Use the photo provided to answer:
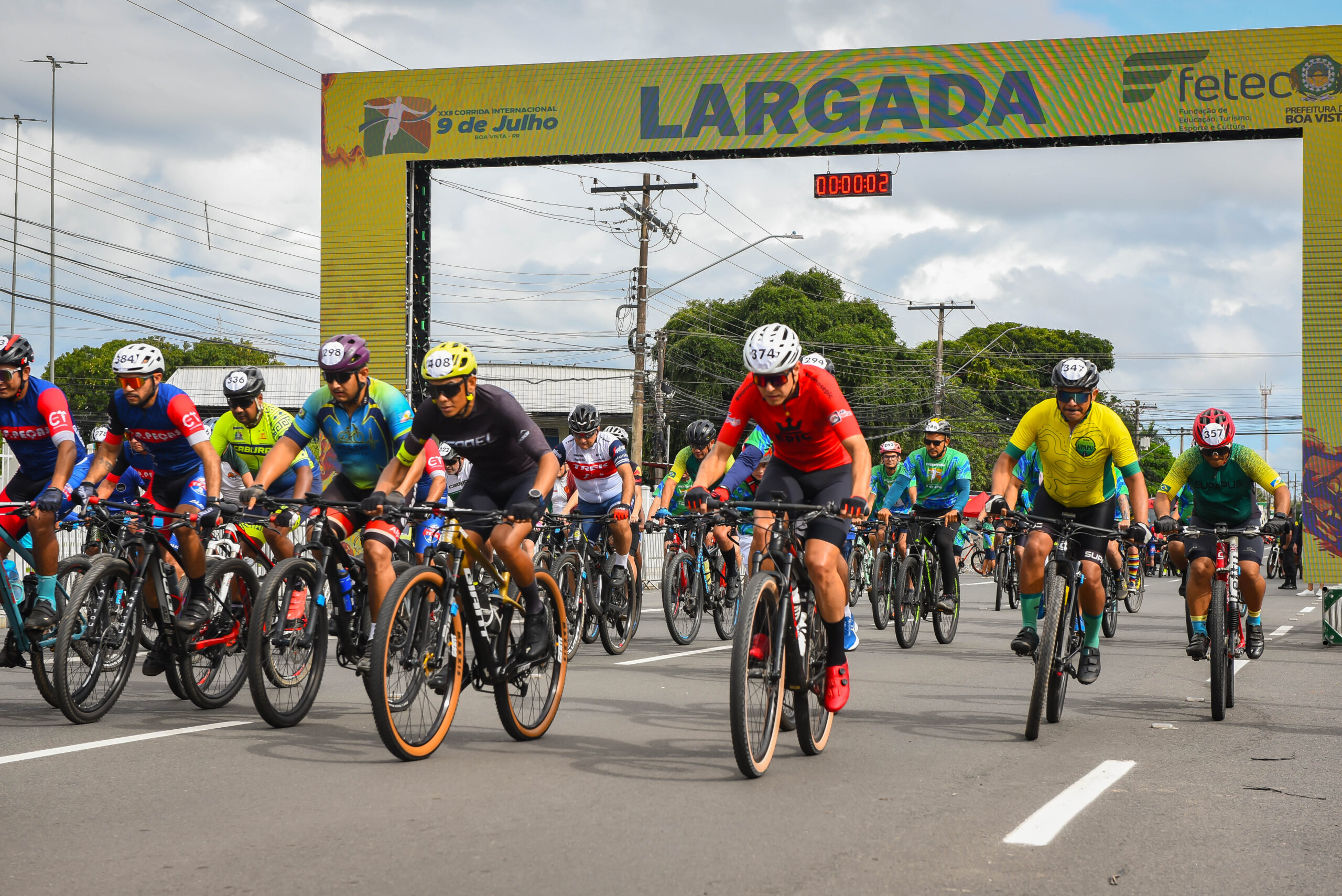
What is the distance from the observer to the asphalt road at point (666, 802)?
4.20 meters

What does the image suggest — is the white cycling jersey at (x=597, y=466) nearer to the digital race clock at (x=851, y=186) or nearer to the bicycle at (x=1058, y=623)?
the bicycle at (x=1058, y=623)

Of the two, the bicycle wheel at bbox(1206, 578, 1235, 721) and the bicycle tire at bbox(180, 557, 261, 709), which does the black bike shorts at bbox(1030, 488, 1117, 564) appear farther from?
the bicycle tire at bbox(180, 557, 261, 709)

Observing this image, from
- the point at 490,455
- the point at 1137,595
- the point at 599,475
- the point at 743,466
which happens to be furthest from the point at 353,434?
the point at 1137,595

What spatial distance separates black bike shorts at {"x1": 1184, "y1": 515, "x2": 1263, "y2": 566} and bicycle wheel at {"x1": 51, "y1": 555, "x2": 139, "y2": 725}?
21.1 feet

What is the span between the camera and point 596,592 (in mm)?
11180

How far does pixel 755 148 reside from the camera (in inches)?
821

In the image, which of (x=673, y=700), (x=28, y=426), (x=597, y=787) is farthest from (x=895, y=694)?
(x=28, y=426)

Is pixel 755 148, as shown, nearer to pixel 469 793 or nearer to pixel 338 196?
pixel 338 196

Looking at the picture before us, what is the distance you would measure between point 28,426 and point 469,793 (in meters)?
4.31

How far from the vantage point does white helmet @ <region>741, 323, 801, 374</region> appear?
632 centimetres

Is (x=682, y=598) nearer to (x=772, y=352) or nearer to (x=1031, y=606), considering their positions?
(x=1031, y=606)

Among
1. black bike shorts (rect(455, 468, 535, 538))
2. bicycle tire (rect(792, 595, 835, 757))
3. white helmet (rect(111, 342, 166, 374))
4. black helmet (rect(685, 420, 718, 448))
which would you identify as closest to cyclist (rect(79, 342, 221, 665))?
white helmet (rect(111, 342, 166, 374))

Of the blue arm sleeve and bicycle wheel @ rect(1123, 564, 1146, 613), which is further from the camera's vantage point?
bicycle wheel @ rect(1123, 564, 1146, 613)

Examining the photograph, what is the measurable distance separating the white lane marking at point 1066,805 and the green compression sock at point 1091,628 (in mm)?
1447
